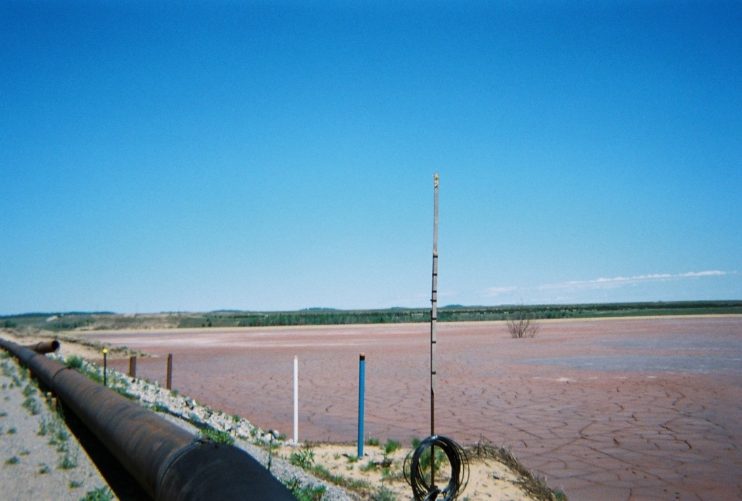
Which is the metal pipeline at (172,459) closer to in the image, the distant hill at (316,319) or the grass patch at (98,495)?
the grass patch at (98,495)

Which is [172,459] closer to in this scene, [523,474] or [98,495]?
[98,495]

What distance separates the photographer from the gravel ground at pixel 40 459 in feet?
17.7

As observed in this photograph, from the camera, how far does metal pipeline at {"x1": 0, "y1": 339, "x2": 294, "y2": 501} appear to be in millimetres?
2961

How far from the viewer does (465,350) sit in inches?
921

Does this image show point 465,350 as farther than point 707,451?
Yes

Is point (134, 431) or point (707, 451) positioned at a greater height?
point (134, 431)

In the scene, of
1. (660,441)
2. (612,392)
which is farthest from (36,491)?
(612,392)

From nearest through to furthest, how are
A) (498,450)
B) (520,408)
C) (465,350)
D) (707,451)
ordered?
(498,450) < (707,451) < (520,408) < (465,350)

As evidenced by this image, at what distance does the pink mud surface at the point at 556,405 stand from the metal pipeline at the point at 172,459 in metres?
3.33

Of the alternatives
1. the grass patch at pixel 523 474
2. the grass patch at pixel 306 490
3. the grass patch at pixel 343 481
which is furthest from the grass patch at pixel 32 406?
the grass patch at pixel 523 474

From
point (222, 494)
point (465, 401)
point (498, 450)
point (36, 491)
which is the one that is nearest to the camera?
point (222, 494)

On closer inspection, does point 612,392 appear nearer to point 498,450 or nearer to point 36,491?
point 498,450

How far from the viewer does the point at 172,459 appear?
380 cm

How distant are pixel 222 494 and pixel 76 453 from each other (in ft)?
15.5
